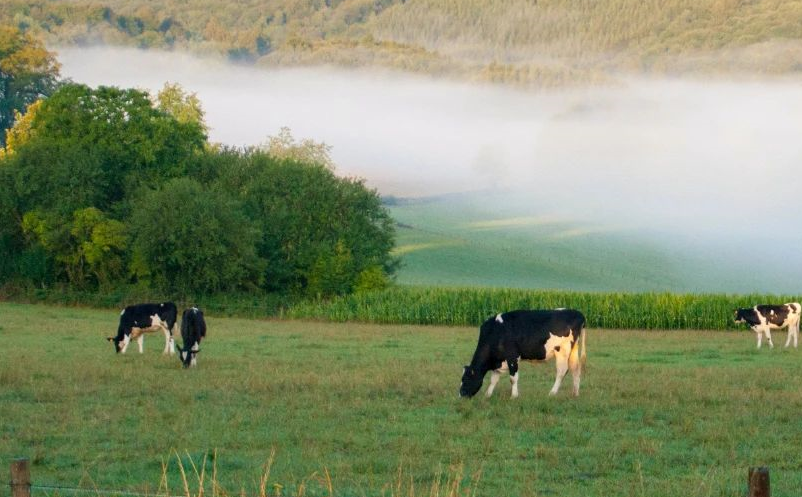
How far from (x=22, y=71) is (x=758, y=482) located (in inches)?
4008

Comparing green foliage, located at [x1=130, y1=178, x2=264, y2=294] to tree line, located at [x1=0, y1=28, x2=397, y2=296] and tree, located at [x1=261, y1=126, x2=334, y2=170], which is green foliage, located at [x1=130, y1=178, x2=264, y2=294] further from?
tree, located at [x1=261, y1=126, x2=334, y2=170]

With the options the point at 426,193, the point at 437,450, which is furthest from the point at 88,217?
the point at 426,193

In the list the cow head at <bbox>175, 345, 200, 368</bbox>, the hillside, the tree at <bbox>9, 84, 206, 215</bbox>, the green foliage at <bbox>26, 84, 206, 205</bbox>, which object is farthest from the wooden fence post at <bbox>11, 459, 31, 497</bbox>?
the hillside

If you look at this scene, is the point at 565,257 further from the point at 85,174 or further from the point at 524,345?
the point at 524,345

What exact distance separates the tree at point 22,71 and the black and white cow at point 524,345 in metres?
→ 86.4

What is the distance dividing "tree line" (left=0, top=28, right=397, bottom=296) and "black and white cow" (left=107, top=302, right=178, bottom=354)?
27.2 metres

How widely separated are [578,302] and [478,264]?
53516mm

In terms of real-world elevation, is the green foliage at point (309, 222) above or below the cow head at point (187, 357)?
above

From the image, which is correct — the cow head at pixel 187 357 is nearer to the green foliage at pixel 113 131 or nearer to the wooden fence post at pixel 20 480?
the wooden fence post at pixel 20 480

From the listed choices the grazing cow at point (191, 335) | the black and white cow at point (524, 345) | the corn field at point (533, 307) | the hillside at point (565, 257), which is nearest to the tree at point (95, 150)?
the corn field at point (533, 307)

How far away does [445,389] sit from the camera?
20.5 m

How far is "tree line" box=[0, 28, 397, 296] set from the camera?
192 feet

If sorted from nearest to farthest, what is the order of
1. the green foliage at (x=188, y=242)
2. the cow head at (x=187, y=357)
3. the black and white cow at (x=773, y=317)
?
the cow head at (x=187, y=357)
the black and white cow at (x=773, y=317)
the green foliage at (x=188, y=242)

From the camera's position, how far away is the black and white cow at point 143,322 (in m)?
29.8
